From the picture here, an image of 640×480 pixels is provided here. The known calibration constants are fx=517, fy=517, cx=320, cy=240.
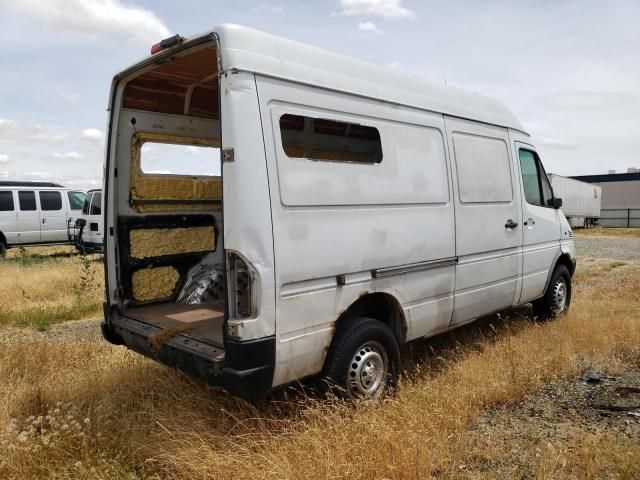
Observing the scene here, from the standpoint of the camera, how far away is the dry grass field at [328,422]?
3125 mm

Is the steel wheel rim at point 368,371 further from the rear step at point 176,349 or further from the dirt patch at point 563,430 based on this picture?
the rear step at point 176,349

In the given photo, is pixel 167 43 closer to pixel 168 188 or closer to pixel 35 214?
pixel 168 188

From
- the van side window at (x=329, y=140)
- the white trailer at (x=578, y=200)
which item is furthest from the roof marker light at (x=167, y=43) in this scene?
the white trailer at (x=578, y=200)

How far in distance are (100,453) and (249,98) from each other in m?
2.47

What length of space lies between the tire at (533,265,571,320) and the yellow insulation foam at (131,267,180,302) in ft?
14.8

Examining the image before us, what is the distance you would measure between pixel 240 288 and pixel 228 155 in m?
0.83

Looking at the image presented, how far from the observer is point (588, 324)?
20.1ft

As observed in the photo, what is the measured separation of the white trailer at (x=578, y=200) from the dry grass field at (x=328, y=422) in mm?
26402

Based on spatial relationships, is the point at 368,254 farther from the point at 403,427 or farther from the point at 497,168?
the point at 497,168

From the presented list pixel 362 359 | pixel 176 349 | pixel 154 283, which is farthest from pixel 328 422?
pixel 154 283

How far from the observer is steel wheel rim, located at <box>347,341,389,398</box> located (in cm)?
385

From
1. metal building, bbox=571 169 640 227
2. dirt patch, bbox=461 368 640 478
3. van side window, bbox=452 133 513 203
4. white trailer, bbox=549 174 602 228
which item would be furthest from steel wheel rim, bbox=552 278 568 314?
metal building, bbox=571 169 640 227

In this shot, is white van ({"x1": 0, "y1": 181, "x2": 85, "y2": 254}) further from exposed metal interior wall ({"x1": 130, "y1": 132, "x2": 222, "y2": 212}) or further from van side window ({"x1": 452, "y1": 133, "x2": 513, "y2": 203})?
van side window ({"x1": 452, "y1": 133, "x2": 513, "y2": 203})

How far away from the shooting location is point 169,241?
5051 millimetres
